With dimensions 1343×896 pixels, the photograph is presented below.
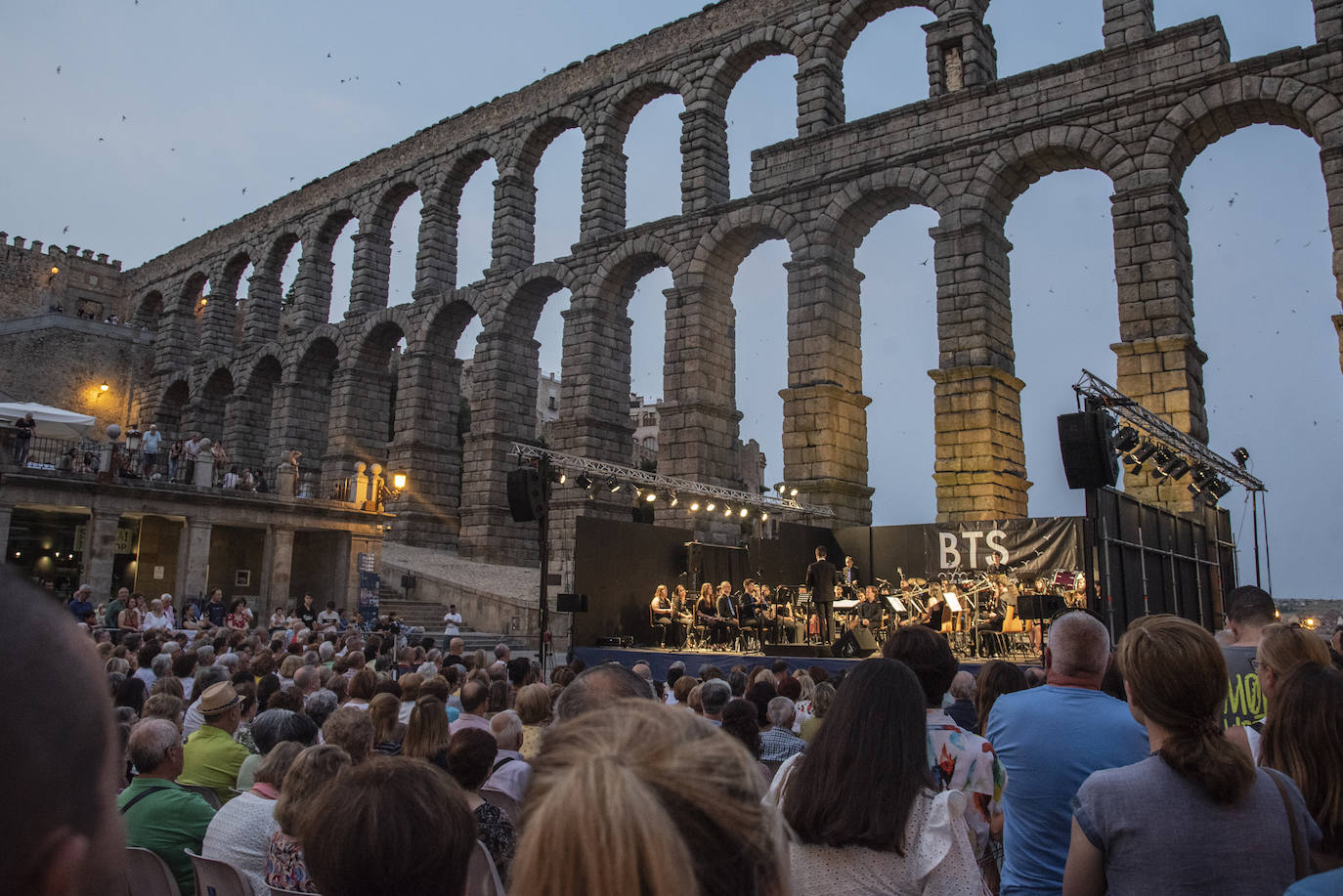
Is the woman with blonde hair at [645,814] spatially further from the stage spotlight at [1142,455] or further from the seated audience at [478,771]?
the stage spotlight at [1142,455]

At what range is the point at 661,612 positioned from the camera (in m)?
18.2

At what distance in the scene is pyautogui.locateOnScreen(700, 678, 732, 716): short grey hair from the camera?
5800mm

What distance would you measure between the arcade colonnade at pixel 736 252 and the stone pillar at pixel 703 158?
0.07 m

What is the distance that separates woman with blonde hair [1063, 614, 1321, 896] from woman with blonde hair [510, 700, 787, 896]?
143 cm

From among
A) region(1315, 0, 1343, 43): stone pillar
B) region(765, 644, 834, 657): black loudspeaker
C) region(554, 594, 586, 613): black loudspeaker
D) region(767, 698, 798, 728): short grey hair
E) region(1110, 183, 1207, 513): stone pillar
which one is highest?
region(1315, 0, 1343, 43): stone pillar

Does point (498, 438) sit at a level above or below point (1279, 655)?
above

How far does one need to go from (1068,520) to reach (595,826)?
1564 cm

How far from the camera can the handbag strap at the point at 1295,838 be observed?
2344 mm

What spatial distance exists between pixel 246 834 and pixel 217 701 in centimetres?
162

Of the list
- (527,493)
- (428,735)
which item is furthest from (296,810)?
(527,493)

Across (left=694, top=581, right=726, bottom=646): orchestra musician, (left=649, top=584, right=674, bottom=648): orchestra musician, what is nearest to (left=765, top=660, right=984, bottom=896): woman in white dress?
(left=694, top=581, right=726, bottom=646): orchestra musician

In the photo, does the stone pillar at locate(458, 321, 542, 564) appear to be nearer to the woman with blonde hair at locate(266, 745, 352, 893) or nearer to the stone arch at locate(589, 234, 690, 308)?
the stone arch at locate(589, 234, 690, 308)

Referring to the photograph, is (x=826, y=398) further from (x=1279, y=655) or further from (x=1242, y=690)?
(x=1279, y=655)

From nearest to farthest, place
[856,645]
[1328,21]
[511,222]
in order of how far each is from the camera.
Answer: [856,645]
[1328,21]
[511,222]
